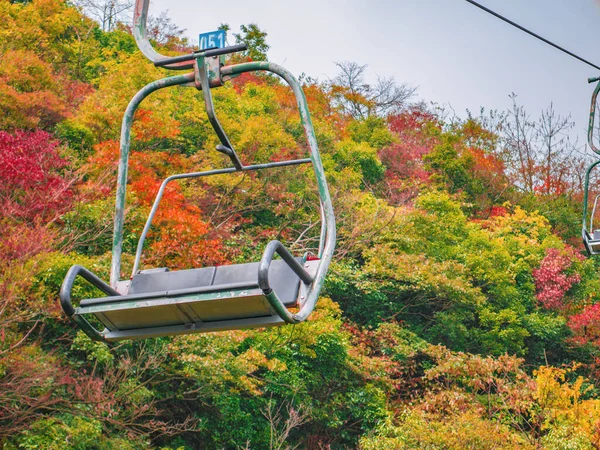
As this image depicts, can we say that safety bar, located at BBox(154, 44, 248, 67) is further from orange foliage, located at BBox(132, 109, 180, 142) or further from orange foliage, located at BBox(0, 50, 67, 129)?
orange foliage, located at BBox(132, 109, 180, 142)

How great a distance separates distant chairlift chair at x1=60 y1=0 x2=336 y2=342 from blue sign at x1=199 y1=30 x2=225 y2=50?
0.04m

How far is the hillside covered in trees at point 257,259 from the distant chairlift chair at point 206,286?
678cm

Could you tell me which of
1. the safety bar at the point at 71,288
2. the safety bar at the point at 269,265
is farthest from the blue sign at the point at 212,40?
the safety bar at the point at 71,288

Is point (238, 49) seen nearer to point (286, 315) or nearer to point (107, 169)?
point (286, 315)

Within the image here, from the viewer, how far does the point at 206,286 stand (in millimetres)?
3277

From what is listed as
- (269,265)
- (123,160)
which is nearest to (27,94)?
(123,160)

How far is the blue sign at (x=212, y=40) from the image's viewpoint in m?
3.75

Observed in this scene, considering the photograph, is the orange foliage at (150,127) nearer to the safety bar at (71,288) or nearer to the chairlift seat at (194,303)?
the chairlift seat at (194,303)

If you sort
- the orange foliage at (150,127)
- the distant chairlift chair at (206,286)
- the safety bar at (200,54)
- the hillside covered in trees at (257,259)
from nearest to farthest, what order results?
the distant chairlift chair at (206,286) → the safety bar at (200,54) → the hillside covered in trees at (257,259) → the orange foliage at (150,127)

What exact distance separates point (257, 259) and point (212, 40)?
487 inches

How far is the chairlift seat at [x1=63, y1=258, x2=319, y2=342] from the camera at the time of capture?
3.26 metres

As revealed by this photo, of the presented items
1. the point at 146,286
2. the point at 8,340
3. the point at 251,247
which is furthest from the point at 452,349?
the point at 146,286

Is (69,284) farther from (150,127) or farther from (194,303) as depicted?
(150,127)

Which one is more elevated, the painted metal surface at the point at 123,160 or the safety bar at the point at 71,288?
the painted metal surface at the point at 123,160
